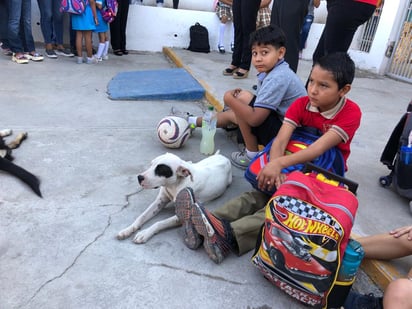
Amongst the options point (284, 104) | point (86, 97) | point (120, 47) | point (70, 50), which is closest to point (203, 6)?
point (120, 47)

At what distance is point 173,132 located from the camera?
301 cm

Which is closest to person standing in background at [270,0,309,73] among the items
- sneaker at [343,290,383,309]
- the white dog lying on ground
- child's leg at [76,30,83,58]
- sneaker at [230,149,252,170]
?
sneaker at [230,149,252,170]

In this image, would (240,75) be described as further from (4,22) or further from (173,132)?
(4,22)

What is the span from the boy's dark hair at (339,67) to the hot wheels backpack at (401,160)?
0.77 m

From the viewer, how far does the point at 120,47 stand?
6859mm

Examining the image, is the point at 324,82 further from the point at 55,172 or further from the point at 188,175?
the point at 55,172

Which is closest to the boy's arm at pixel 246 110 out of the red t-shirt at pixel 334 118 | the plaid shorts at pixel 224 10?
the red t-shirt at pixel 334 118

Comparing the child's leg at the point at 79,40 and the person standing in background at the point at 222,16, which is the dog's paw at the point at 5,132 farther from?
the person standing in background at the point at 222,16

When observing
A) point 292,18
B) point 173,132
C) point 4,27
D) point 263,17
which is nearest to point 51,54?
point 4,27

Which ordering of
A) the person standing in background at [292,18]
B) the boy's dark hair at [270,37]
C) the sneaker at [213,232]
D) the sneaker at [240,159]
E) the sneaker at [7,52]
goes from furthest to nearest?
1. the sneaker at [7,52]
2. the person standing in background at [292,18]
3. the sneaker at [240,159]
4. the boy's dark hair at [270,37]
5. the sneaker at [213,232]

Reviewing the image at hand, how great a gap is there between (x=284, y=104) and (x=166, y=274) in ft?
5.05

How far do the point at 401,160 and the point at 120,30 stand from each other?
18.8 ft

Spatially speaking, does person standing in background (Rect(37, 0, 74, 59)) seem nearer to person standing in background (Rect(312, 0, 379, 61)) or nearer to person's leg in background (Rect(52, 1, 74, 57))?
person's leg in background (Rect(52, 1, 74, 57))

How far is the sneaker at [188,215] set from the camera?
1874mm
